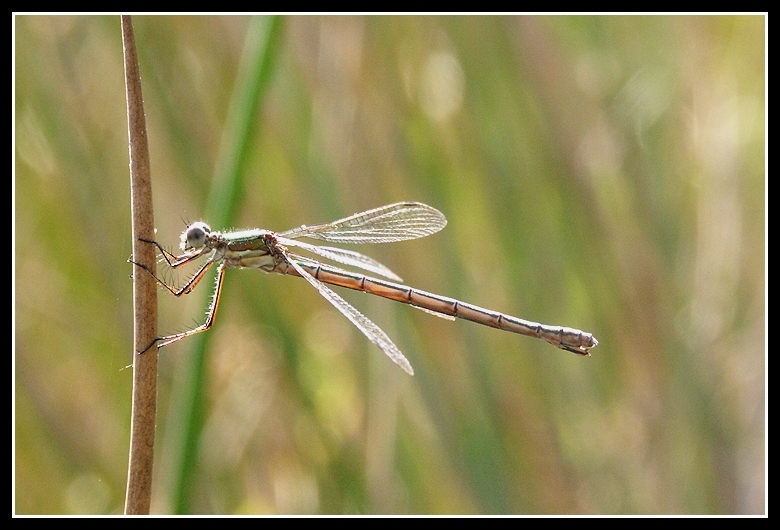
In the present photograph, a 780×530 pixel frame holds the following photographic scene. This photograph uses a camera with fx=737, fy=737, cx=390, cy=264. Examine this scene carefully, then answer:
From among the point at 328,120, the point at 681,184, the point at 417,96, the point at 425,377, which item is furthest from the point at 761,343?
the point at 328,120

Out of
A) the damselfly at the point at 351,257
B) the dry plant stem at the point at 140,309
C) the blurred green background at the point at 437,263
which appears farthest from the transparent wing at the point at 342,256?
the dry plant stem at the point at 140,309

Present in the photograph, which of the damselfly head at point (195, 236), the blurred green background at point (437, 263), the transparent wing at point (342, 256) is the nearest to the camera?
the damselfly head at point (195, 236)

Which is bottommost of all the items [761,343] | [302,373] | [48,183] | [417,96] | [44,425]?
[44,425]

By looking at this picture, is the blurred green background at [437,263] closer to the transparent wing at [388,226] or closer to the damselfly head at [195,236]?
the transparent wing at [388,226]

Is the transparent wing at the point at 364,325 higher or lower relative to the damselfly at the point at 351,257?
lower

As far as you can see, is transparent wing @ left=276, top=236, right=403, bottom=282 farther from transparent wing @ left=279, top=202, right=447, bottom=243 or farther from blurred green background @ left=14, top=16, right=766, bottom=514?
blurred green background @ left=14, top=16, right=766, bottom=514

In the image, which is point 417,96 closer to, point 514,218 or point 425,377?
point 514,218

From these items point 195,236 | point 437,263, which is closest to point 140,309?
point 195,236
